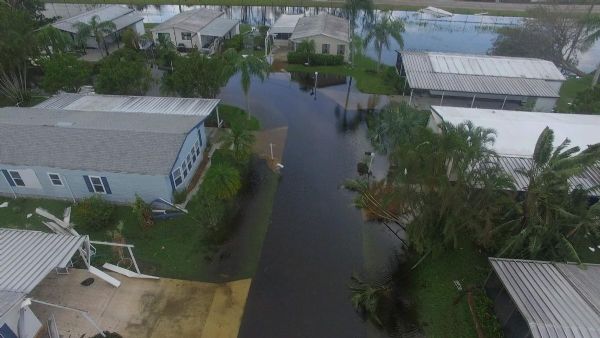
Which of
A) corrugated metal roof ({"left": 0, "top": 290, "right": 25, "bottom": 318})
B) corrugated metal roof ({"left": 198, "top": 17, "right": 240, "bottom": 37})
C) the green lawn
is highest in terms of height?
corrugated metal roof ({"left": 198, "top": 17, "right": 240, "bottom": 37})

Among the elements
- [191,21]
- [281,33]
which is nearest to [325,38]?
[281,33]

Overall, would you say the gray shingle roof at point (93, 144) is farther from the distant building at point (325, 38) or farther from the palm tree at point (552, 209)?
the distant building at point (325, 38)

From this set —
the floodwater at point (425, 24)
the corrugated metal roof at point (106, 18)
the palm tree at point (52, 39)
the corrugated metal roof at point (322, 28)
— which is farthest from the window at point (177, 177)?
the corrugated metal roof at point (106, 18)

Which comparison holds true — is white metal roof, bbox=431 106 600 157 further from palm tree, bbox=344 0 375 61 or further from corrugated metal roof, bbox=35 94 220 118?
palm tree, bbox=344 0 375 61

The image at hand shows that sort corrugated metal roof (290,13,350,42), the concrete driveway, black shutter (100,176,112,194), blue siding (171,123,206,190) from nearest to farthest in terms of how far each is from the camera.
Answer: the concrete driveway
black shutter (100,176,112,194)
blue siding (171,123,206,190)
corrugated metal roof (290,13,350,42)

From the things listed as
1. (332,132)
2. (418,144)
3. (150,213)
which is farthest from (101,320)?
(332,132)

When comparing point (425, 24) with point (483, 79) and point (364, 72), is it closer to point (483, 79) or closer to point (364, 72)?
point (364, 72)

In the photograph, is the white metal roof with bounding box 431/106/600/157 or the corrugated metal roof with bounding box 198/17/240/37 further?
the corrugated metal roof with bounding box 198/17/240/37

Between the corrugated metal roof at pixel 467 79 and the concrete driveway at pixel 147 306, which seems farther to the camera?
the corrugated metal roof at pixel 467 79

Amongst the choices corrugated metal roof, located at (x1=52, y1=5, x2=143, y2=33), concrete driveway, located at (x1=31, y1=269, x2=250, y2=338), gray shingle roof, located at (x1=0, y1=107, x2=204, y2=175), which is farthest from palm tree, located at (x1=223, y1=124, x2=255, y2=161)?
corrugated metal roof, located at (x1=52, y1=5, x2=143, y2=33)
